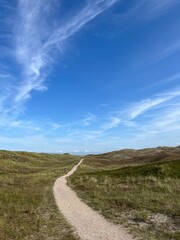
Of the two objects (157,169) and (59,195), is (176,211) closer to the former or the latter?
(59,195)

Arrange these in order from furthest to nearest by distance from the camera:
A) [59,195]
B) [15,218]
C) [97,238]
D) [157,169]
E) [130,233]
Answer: [157,169] → [59,195] → [15,218] → [130,233] → [97,238]

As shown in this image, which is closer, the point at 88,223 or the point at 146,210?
the point at 88,223

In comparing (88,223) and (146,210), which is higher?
(146,210)

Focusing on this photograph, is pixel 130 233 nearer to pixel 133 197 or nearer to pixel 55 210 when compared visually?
pixel 55 210

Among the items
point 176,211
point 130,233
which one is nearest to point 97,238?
point 130,233

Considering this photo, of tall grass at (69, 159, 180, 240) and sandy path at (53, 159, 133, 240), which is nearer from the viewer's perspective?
sandy path at (53, 159, 133, 240)

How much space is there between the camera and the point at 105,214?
62.5ft

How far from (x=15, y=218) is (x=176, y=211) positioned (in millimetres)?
9716

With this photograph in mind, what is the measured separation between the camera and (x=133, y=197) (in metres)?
24.8

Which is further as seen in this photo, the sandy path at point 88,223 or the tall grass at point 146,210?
the tall grass at point 146,210

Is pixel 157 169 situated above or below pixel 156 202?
above

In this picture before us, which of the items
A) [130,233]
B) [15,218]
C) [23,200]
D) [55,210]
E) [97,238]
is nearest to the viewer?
[97,238]

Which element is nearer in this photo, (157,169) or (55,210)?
(55,210)

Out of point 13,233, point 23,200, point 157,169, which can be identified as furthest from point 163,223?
point 157,169
